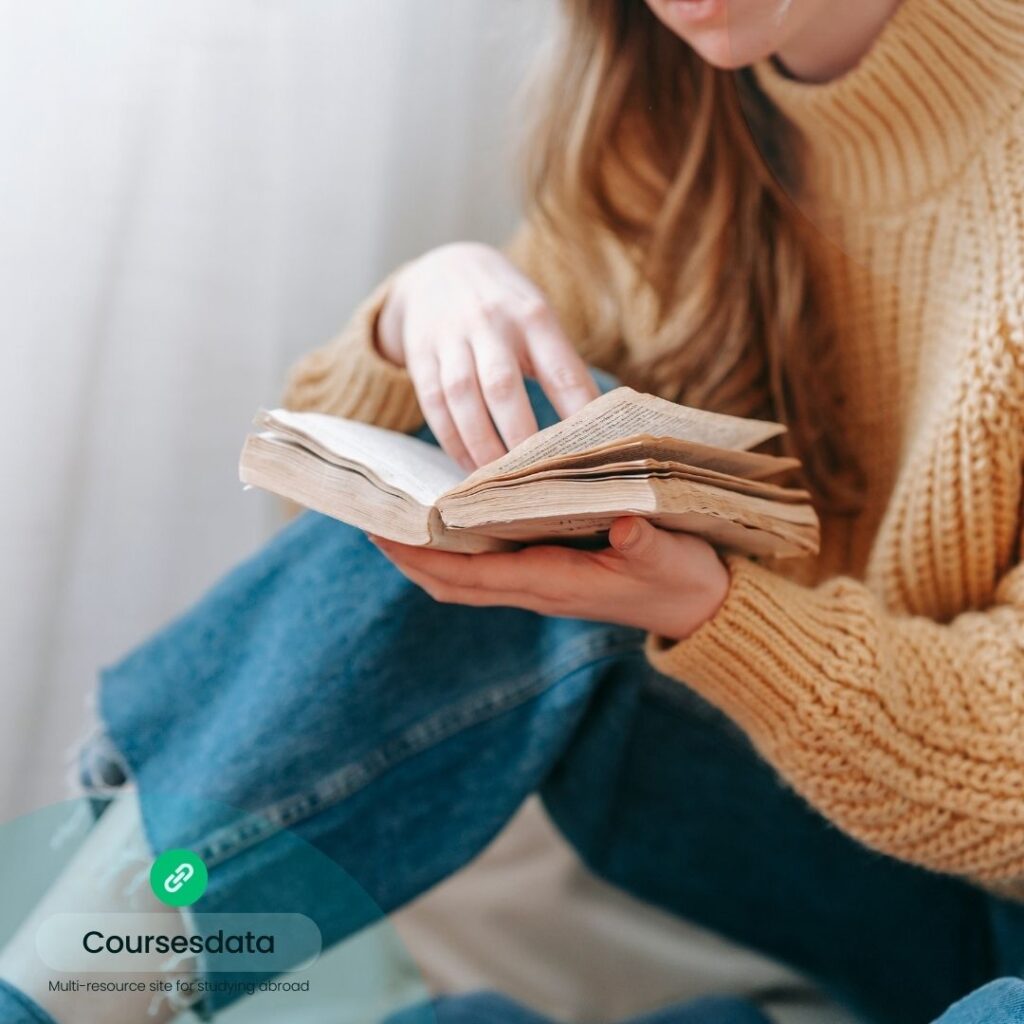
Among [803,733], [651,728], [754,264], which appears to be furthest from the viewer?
[754,264]

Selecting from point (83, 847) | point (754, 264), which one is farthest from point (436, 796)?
point (754, 264)

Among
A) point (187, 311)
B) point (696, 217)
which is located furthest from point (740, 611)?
point (187, 311)

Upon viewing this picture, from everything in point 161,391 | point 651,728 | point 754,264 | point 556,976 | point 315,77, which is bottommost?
point 556,976

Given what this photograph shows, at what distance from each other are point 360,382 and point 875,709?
38 cm

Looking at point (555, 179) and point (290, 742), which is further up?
point (555, 179)

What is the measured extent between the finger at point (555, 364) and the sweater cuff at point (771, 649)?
0.12 meters

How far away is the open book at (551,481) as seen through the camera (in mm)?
462

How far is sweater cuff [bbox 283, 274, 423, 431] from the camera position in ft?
2.42

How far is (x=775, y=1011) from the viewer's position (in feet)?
2.60

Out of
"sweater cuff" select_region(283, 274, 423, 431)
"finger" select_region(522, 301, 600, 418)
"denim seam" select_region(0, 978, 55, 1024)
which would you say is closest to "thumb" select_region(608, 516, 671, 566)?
"finger" select_region(522, 301, 600, 418)

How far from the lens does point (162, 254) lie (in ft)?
2.97

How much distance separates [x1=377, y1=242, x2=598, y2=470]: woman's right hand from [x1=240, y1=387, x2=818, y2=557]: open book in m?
0.03

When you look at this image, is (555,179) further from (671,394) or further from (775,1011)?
(775,1011)

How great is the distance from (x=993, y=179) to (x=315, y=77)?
22.5 inches
